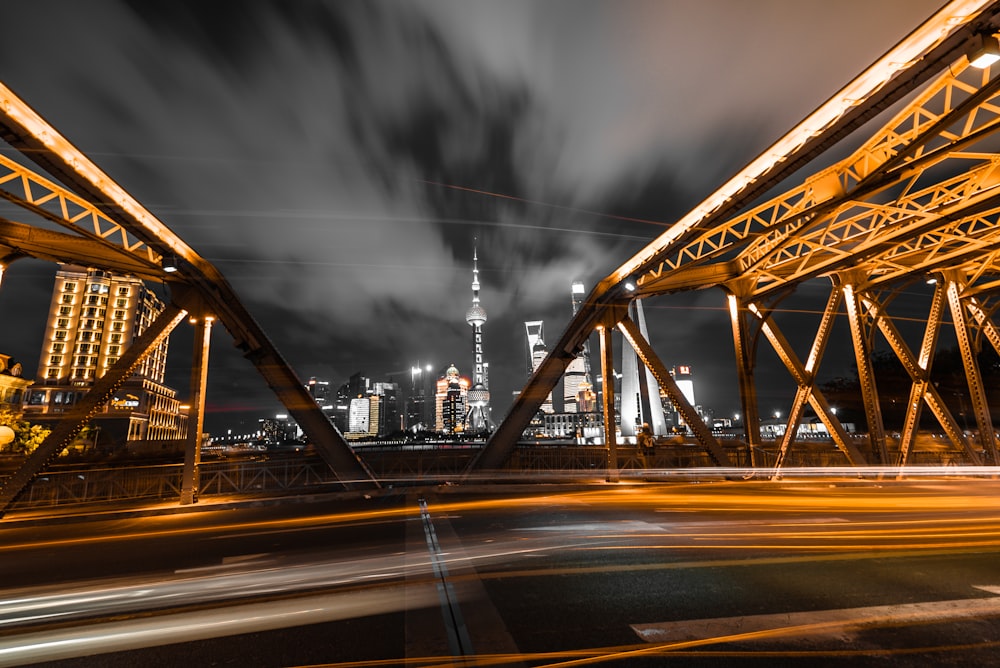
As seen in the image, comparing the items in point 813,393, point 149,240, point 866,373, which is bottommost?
point 813,393

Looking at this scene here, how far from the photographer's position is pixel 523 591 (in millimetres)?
5832

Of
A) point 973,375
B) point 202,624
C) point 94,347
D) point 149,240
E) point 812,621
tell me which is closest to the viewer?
point 812,621

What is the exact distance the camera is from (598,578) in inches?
249

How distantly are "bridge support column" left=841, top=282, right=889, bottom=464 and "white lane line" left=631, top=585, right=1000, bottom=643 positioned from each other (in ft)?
58.0

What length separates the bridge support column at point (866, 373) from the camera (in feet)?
63.0

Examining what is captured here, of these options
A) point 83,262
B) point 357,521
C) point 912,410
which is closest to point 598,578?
point 357,521

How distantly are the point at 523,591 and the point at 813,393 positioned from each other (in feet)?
66.5

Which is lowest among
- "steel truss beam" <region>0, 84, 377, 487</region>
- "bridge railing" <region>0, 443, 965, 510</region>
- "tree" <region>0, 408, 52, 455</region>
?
"bridge railing" <region>0, 443, 965, 510</region>

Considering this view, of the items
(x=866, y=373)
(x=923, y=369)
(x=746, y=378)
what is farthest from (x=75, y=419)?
(x=923, y=369)

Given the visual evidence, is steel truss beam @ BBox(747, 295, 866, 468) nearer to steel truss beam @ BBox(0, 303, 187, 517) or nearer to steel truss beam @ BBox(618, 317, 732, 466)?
steel truss beam @ BBox(618, 317, 732, 466)

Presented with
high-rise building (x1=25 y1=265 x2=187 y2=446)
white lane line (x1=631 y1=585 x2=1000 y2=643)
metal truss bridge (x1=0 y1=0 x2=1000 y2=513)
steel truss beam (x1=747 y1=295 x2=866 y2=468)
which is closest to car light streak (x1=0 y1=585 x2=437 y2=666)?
white lane line (x1=631 y1=585 x2=1000 y2=643)

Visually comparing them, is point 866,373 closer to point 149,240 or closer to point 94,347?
point 149,240

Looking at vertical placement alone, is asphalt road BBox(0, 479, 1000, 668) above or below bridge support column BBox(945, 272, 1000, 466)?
below

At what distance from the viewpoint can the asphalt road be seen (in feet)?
14.1
